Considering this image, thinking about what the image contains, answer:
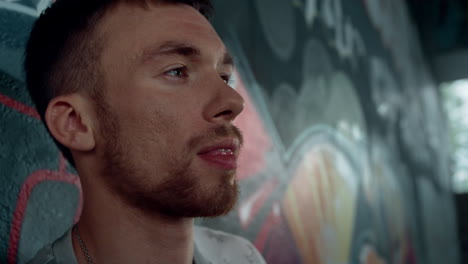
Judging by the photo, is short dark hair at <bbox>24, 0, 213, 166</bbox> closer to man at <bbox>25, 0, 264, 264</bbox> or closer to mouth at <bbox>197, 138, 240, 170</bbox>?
man at <bbox>25, 0, 264, 264</bbox>

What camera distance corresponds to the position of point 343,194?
9.32 feet

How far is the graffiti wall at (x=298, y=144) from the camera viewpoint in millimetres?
1006

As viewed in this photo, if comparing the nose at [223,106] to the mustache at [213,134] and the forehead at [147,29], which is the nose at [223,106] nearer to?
the mustache at [213,134]

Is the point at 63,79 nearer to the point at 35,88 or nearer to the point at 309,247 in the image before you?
the point at 35,88

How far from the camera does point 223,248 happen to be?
4.17 feet

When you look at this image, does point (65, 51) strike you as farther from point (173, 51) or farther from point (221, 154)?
point (221, 154)

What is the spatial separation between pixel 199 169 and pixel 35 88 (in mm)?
425

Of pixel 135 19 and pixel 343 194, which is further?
pixel 343 194

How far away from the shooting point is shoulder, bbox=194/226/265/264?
121cm

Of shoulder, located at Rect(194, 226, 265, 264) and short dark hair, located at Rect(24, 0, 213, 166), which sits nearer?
short dark hair, located at Rect(24, 0, 213, 166)

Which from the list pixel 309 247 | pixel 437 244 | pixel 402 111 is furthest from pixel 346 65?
→ pixel 437 244

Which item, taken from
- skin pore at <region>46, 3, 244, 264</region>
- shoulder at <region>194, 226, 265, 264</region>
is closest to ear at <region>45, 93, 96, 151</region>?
skin pore at <region>46, 3, 244, 264</region>

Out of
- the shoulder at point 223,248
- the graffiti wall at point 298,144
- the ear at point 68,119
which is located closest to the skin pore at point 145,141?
the ear at point 68,119

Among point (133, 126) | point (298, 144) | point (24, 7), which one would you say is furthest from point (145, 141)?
point (298, 144)
